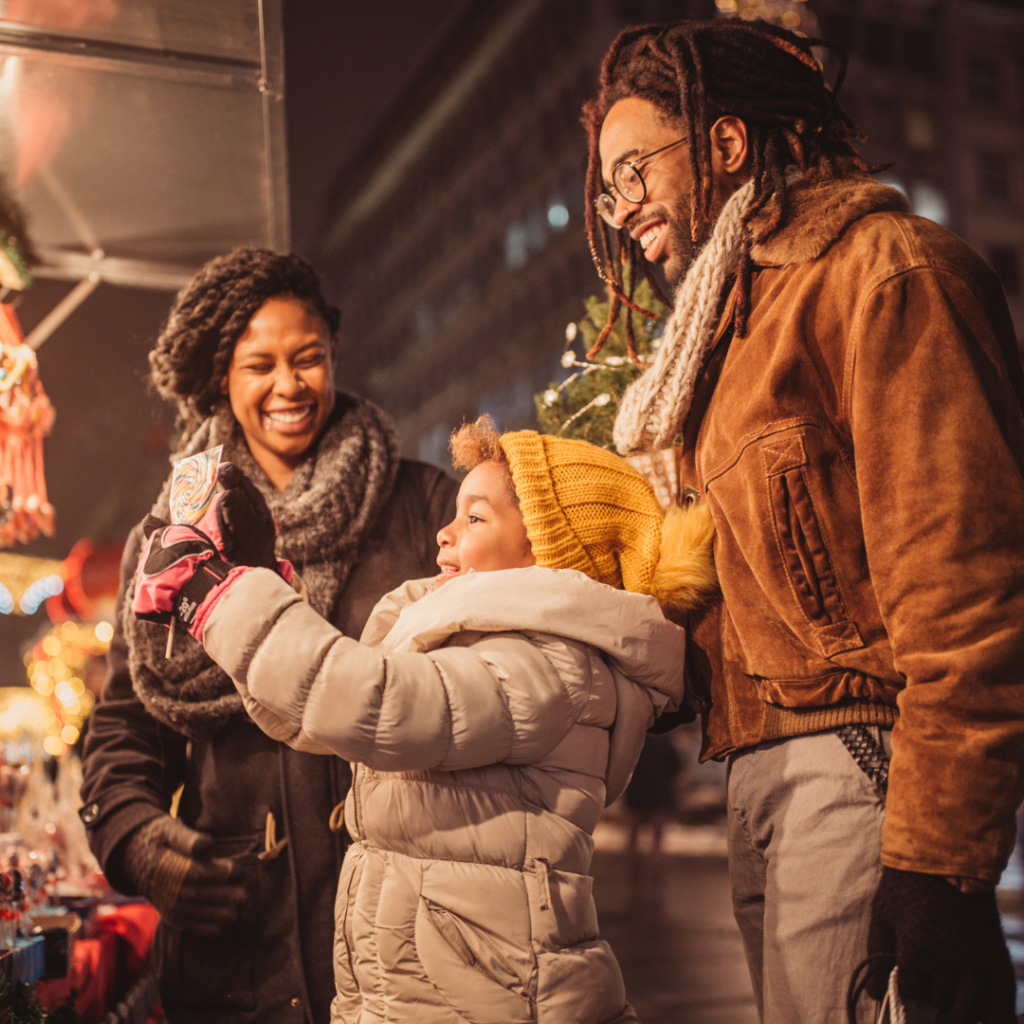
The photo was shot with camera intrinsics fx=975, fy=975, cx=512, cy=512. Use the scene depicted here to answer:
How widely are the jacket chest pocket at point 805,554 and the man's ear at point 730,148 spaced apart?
639mm

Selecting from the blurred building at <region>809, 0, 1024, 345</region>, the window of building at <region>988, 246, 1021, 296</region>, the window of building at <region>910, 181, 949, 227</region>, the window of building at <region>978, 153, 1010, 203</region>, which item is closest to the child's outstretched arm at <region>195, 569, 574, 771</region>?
the window of building at <region>988, 246, 1021, 296</region>

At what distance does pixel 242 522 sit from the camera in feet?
6.20

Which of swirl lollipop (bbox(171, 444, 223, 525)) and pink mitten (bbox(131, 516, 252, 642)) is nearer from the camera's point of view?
pink mitten (bbox(131, 516, 252, 642))

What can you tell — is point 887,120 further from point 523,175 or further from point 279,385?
point 279,385

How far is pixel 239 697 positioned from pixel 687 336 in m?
1.36

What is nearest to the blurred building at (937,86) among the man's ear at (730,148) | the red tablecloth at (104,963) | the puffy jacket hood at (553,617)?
the man's ear at (730,148)

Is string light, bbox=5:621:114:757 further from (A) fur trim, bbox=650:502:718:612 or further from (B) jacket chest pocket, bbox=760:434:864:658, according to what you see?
(B) jacket chest pocket, bbox=760:434:864:658

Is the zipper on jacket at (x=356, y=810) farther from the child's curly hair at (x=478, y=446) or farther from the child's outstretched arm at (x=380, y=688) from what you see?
the child's curly hair at (x=478, y=446)

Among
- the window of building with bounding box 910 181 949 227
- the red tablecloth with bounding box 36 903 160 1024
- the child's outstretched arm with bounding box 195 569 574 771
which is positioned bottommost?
the red tablecloth with bounding box 36 903 160 1024

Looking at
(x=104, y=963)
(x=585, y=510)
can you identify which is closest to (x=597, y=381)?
(x=585, y=510)

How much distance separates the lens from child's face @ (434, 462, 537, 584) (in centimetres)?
209

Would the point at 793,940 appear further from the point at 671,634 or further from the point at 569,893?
the point at 671,634

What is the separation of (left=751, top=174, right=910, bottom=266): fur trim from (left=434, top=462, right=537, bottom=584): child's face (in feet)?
2.32

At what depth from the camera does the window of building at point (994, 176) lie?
33906mm
